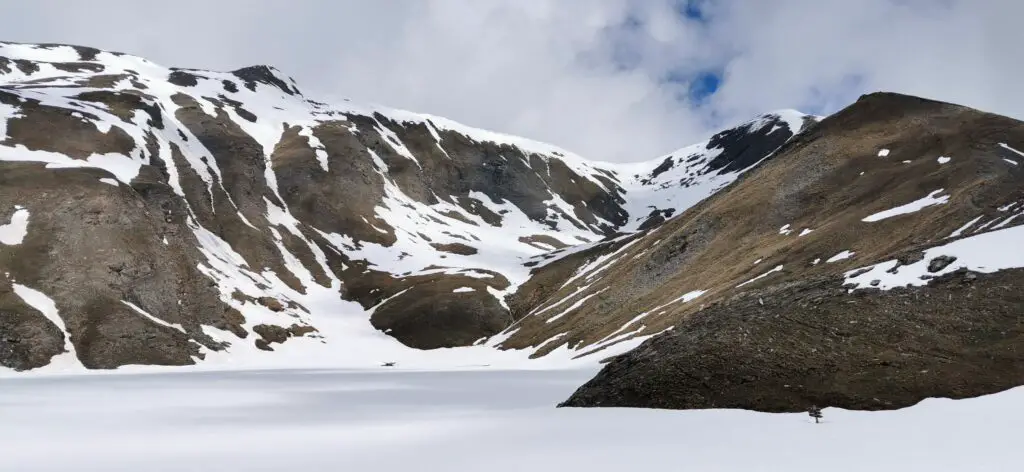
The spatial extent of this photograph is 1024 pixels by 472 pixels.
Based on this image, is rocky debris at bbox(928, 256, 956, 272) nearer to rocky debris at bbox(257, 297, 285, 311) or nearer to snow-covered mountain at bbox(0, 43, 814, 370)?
snow-covered mountain at bbox(0, 43, 814, 370)

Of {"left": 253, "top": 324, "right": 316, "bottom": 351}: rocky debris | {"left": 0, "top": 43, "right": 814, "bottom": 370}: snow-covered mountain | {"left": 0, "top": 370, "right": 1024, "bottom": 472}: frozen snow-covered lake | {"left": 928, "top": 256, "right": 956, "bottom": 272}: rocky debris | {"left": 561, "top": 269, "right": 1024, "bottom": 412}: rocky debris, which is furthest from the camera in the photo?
{"left": 253, "top": 324, "right": 316, "bottom": 351}: rocky debris

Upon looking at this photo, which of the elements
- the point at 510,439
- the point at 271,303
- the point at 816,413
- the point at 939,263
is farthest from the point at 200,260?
the point at 816,413

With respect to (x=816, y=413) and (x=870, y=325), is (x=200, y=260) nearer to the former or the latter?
(x=870, y=325)

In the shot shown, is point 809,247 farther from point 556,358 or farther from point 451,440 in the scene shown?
point 451,440

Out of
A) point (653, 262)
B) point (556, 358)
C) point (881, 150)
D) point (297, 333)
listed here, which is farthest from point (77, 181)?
point (881, 150)

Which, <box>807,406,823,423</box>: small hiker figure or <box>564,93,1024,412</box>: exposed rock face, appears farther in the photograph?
<box>564,93,1024,412</box>: exposed rock face

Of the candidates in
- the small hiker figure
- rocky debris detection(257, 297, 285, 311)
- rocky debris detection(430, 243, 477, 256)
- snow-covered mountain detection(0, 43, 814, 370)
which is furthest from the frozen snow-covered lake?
rocky debris detection(430, 243, 477, 256)

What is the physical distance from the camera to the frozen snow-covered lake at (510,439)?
17375 mm

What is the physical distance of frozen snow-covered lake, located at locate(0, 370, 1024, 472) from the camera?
684 inches

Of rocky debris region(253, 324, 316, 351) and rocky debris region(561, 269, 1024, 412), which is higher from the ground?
rocky debris region(253, 324, 316, 351)

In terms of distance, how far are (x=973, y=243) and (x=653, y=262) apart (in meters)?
64.7

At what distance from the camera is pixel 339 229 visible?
186 m

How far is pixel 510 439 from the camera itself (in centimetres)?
2280

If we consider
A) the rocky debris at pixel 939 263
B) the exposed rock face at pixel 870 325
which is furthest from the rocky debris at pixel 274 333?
the rocky debris at pixel 939 263
